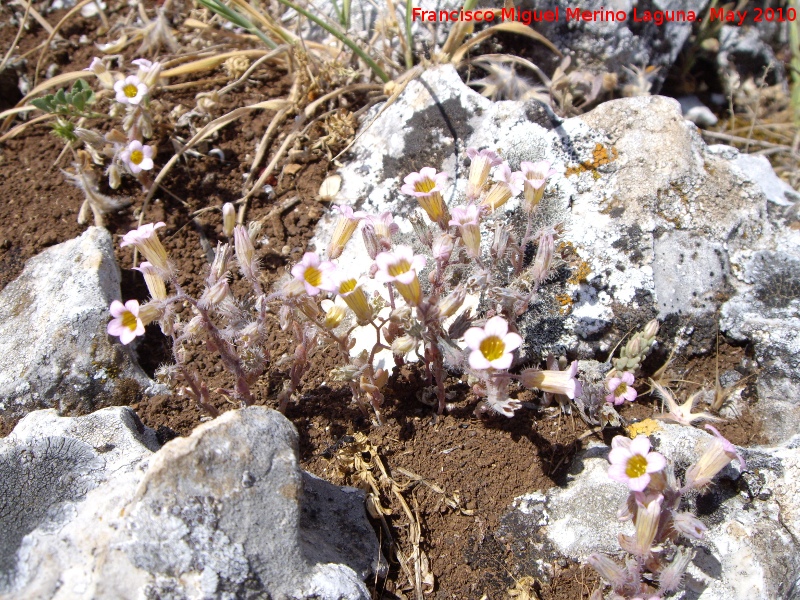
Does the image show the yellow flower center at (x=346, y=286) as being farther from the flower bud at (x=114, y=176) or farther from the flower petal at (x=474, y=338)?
the flower bud at (x=114, y=176)

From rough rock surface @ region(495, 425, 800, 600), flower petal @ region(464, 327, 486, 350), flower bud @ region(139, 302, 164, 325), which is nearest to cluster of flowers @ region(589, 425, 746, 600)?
rough rock surface @ region(495, 425, 800, 600)

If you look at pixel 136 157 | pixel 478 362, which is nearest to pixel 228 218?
pixel 136 157

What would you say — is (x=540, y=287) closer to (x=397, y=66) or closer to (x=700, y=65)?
(x=397, y=66)

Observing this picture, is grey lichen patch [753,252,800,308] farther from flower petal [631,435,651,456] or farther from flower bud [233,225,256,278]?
flower bud [233,225,256,278]

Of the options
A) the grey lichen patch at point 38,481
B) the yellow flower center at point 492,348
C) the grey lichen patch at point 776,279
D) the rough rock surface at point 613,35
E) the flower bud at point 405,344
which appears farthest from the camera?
the rough rock surface at point 613,35

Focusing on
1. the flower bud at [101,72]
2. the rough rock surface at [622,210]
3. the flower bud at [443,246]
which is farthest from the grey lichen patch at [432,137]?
the flower bud at [101,72]

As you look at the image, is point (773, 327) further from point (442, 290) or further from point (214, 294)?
point (214, 294)

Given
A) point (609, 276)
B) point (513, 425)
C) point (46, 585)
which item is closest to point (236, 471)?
point (46, 585)
